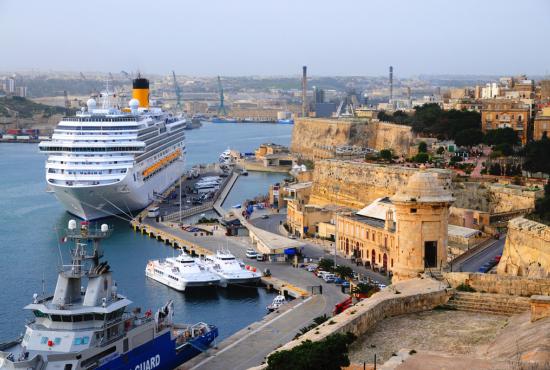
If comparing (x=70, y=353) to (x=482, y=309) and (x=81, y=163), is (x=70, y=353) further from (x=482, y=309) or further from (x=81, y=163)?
(x=81, y=163)

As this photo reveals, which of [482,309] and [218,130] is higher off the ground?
[482,309]

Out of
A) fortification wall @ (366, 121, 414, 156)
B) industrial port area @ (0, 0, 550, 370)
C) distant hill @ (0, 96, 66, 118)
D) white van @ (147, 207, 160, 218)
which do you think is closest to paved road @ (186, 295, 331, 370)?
industrial port area @ (0, 0, 550, 370)

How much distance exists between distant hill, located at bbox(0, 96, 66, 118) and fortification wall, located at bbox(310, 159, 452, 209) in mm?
80095

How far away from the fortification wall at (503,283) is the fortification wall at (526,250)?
554 cm

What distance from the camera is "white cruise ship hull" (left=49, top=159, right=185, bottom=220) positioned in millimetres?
34094

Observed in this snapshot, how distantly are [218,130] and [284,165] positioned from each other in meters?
52.8

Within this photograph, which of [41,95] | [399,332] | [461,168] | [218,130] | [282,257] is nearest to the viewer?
[399,332]

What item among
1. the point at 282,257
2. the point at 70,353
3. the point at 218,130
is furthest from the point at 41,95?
the point at 70,353

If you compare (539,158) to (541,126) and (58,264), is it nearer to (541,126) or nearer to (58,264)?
(541,126)

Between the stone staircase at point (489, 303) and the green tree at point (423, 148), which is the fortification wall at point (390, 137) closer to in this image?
the green tree at point (423, 148)

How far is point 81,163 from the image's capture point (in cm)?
3494

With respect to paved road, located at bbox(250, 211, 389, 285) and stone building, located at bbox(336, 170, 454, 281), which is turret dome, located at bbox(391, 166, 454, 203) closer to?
stone building, located at bbox(336, 170, 454, 281)

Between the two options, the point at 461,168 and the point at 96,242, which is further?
the point at 461,168

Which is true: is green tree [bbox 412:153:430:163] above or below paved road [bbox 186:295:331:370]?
above
